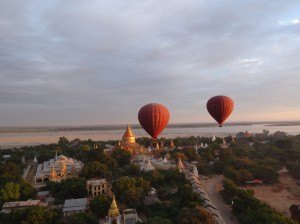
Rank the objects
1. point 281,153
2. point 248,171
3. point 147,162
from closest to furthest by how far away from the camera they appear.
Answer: point 248,171 → point 147,162 → point 281,153

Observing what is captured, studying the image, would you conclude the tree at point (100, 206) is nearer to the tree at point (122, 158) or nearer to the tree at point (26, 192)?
the tree at point (26, 192)

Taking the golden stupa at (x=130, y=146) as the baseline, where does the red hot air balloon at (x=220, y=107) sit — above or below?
above

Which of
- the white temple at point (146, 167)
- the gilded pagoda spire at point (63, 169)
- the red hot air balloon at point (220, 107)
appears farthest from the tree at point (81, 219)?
the gilded pagoda spire at point (63, 169)

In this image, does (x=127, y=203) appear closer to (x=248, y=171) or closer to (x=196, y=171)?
(x=196, y=171)

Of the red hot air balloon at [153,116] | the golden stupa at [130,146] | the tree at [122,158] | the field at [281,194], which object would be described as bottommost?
the field at [281,194]

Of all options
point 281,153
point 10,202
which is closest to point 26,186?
point 10,202

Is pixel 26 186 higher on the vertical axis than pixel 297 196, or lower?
higher
